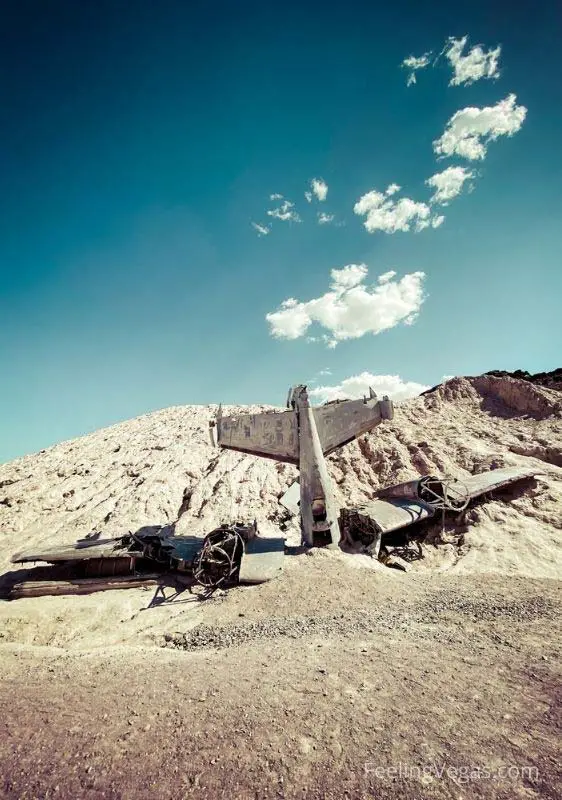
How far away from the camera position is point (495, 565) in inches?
382

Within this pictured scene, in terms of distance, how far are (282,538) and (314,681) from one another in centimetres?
733

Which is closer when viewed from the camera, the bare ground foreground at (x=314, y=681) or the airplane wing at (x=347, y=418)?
the bare ground foreground at (x=314, y=681)

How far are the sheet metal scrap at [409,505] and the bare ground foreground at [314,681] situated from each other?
807 mm

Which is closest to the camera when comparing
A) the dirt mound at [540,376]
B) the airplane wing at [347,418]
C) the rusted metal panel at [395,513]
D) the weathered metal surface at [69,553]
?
the weathered metal surface at [69,553]

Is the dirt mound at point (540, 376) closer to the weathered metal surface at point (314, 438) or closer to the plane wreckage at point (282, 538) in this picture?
the plane wreckage at point (282, 538)

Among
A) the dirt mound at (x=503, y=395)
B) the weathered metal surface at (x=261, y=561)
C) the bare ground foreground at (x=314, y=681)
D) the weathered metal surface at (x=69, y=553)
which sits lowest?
the bare ground foreground at (x=314, y=681)

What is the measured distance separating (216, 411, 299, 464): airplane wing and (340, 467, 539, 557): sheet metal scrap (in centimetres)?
348

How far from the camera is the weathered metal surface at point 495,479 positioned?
42.8 ft

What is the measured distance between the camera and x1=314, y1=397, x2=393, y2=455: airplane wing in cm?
1250

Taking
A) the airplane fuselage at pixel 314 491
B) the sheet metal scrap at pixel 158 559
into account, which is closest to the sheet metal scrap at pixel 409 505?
the airplane fuselage at pixel 314 491

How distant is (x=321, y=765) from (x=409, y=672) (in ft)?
6.76

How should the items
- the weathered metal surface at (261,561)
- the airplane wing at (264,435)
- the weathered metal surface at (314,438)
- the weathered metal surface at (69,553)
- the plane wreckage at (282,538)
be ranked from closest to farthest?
the weathered metal surface at (261,561) < the plane wreckage at (282,538) < the weathered metal surface at (314,438) < the weathered metal surface at (69,553) < the airplane wing at (264,435)

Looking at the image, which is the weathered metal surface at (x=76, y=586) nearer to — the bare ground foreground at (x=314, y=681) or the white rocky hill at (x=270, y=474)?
the bare ground foreground at (x=314, y=681)

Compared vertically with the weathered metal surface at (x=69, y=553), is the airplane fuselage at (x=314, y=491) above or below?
above
